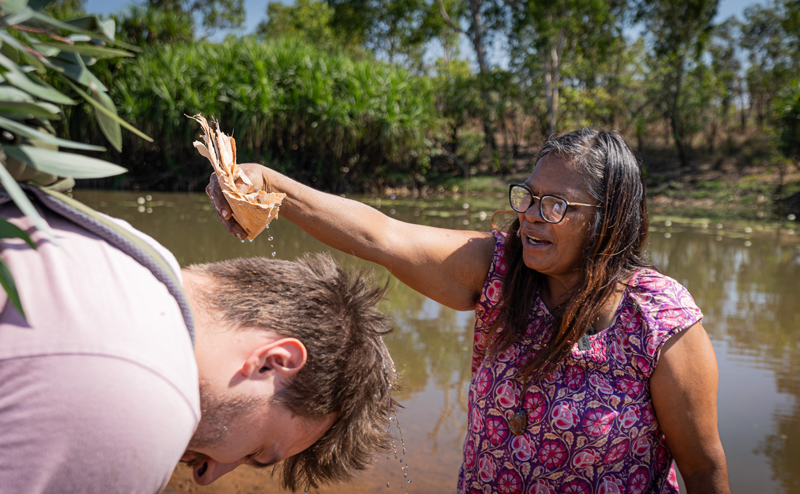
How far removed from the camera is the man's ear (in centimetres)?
101

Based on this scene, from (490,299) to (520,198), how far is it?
1.10ft

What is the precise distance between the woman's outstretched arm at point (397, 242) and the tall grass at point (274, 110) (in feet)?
25.7

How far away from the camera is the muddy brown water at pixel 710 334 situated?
2.33 m

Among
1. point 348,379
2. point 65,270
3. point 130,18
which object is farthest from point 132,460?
point 130,18

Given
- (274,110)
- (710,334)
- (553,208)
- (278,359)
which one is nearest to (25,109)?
(278,359)

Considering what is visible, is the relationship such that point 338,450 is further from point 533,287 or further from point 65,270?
point 533,287

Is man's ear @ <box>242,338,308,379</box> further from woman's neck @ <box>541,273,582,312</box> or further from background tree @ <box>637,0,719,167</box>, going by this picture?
background tree @ <box>637,0,719,167</box>

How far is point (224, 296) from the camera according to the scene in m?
1.05

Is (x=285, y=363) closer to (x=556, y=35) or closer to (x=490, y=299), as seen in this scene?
(x=490, y=299)

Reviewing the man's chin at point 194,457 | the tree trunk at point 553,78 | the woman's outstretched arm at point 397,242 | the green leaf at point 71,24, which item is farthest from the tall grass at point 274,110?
the green leaf at point 71,24

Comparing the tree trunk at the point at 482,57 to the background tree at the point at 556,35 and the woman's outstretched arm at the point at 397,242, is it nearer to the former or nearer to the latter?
the background tree at the point at 556,35

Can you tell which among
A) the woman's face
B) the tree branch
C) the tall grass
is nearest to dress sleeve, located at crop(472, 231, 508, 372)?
the woman's face

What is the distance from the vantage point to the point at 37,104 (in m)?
0.74

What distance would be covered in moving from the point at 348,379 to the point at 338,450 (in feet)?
0.71
